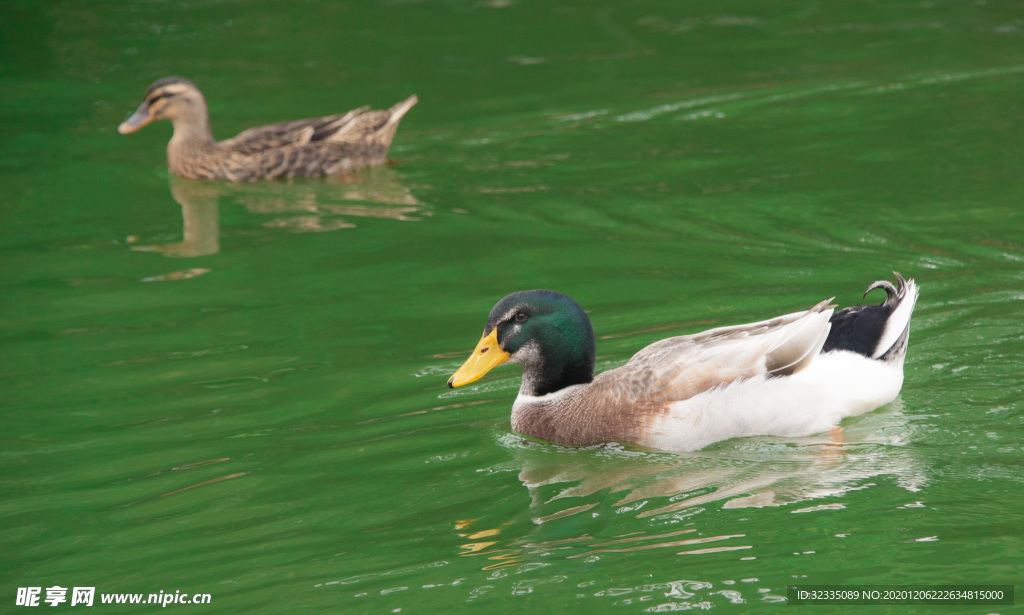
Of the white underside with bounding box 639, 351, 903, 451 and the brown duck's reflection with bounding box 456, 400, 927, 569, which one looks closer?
the brown duck's reflection with bounding box 456, 400, 927, 569

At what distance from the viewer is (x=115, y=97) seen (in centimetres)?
1603

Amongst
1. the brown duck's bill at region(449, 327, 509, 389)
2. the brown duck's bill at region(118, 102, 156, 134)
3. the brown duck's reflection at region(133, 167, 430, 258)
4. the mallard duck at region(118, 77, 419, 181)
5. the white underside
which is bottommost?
the white underside

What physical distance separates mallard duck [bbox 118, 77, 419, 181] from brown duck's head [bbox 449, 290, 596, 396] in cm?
654

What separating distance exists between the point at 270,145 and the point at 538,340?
6789 millimetres

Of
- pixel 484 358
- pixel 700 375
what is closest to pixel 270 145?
pixel 484 358

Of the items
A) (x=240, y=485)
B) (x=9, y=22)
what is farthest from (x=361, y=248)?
(x=9, y=22)

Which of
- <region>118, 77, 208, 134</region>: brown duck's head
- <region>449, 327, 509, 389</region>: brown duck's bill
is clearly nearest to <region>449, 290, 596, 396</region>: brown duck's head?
<region>449, 327, 509, 389</region>: brown duck's bill

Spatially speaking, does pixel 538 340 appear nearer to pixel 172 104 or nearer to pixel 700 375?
pixel 700 375

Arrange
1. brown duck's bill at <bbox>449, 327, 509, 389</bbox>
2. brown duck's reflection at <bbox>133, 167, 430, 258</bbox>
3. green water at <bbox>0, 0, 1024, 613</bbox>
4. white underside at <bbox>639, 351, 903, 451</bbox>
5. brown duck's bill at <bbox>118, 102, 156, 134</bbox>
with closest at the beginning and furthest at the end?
green water at <bbox>0, 0, 1024, 613</bbox>
white underside at <bbox>639, 351, 903, 451</bbox>
brown duck's bill at <bbox>449, 327, 509, 389</bbox>
brown duck's reflection at <bbox>133, 167, 430, 258</bbox>
brown duck's bill at <bbox>118, 102, 156, 134</bbox>

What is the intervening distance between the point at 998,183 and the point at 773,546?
6.65 metres

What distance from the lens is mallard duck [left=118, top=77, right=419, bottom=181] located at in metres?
12.7

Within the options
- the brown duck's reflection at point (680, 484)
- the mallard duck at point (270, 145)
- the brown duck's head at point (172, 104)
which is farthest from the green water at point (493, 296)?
the brown duck's head at point (172, 104)

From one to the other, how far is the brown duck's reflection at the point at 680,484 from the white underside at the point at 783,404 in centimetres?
7

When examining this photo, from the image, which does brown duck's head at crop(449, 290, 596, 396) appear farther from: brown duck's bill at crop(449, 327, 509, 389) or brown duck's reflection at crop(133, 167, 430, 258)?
brown duck's reflection at crop(133, 167, 430, 258)
